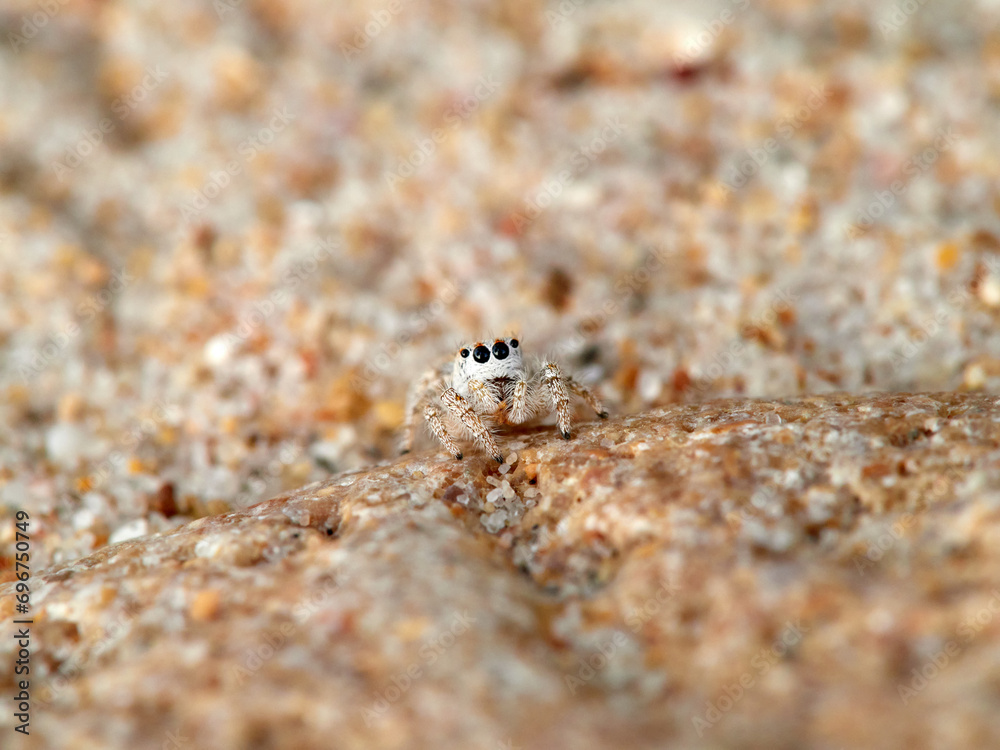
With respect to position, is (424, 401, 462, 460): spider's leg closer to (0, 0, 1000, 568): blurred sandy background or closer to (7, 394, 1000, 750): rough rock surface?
(7, 394, 1000, 750): rough rock surface

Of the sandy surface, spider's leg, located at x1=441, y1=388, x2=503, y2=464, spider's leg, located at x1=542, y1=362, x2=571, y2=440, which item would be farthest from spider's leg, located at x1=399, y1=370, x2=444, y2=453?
spider's leg, located at x1=542, y1=362, x2=571, y2=440

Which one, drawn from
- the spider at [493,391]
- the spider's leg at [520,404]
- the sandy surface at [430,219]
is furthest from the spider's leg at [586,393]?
the sandy surface at [430,219]

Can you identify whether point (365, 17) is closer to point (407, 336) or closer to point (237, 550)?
point (407, 336)

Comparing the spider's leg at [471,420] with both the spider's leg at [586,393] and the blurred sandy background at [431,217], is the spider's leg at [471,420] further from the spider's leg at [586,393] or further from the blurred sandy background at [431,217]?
the blurred sandy background at [431,217]

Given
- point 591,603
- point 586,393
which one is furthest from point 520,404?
point 591,603

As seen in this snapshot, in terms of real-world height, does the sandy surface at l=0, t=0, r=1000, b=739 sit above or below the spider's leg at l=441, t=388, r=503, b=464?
above

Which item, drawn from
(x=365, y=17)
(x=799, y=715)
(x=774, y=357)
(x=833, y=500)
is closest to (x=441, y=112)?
(x=365, y=17)

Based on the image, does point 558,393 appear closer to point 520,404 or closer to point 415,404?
point 520,404
